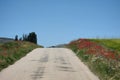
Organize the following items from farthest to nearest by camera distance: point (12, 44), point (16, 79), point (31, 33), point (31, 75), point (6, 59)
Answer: point (31, 33) → point (12, 44) → point (6, 59) → point (31, 75) → point (16, 79)

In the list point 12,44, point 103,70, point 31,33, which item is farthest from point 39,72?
point 31,33

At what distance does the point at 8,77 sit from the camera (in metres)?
22.1

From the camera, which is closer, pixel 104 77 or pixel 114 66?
pixel 104 77

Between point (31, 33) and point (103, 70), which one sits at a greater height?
point (31, 33)

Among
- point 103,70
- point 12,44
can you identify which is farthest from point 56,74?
point 12,44

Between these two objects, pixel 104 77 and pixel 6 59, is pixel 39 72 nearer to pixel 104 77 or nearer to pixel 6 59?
pixel 104 77

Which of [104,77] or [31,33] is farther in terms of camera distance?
[31,33]

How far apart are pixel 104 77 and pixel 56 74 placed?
3.75 m

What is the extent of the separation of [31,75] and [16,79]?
203 centimetres

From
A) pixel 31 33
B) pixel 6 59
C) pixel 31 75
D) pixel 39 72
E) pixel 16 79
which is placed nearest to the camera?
pixel 16 79

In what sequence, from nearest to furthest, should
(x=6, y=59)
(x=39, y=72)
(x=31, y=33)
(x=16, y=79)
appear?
(x=16, y=79), (x=39, y=72), (x=6, y=59), (x=31, y=33)

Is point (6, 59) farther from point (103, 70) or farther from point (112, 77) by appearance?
point (112, 77)

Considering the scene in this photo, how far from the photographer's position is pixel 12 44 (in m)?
58.5

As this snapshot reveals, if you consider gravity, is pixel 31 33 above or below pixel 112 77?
above
